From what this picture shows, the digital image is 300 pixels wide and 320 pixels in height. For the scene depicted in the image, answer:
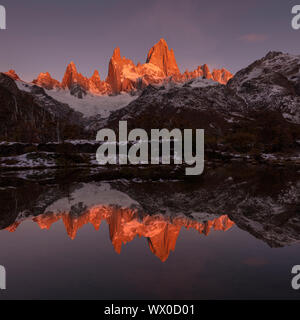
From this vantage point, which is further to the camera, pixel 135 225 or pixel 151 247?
pixel 135 225

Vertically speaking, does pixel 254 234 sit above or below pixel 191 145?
below

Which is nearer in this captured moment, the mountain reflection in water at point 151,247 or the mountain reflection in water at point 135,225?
the mountain reflection in water at point 151,247

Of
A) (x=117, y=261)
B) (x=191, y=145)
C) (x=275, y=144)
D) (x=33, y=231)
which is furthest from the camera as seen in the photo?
(x=275, y=144)

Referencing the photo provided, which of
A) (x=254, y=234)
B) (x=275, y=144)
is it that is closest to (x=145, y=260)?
(x=254, y=234)

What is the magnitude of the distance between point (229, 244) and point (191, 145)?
124 m

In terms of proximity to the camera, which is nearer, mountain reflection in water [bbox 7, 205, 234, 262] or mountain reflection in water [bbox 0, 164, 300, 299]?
mountain reflection in water [bbox 0, 164, 300, 299]

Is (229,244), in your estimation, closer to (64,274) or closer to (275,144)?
(64,274)

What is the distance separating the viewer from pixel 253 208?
29.9 meters

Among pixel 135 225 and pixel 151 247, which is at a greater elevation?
pixel 135 225

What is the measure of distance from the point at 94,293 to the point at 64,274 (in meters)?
2.81
